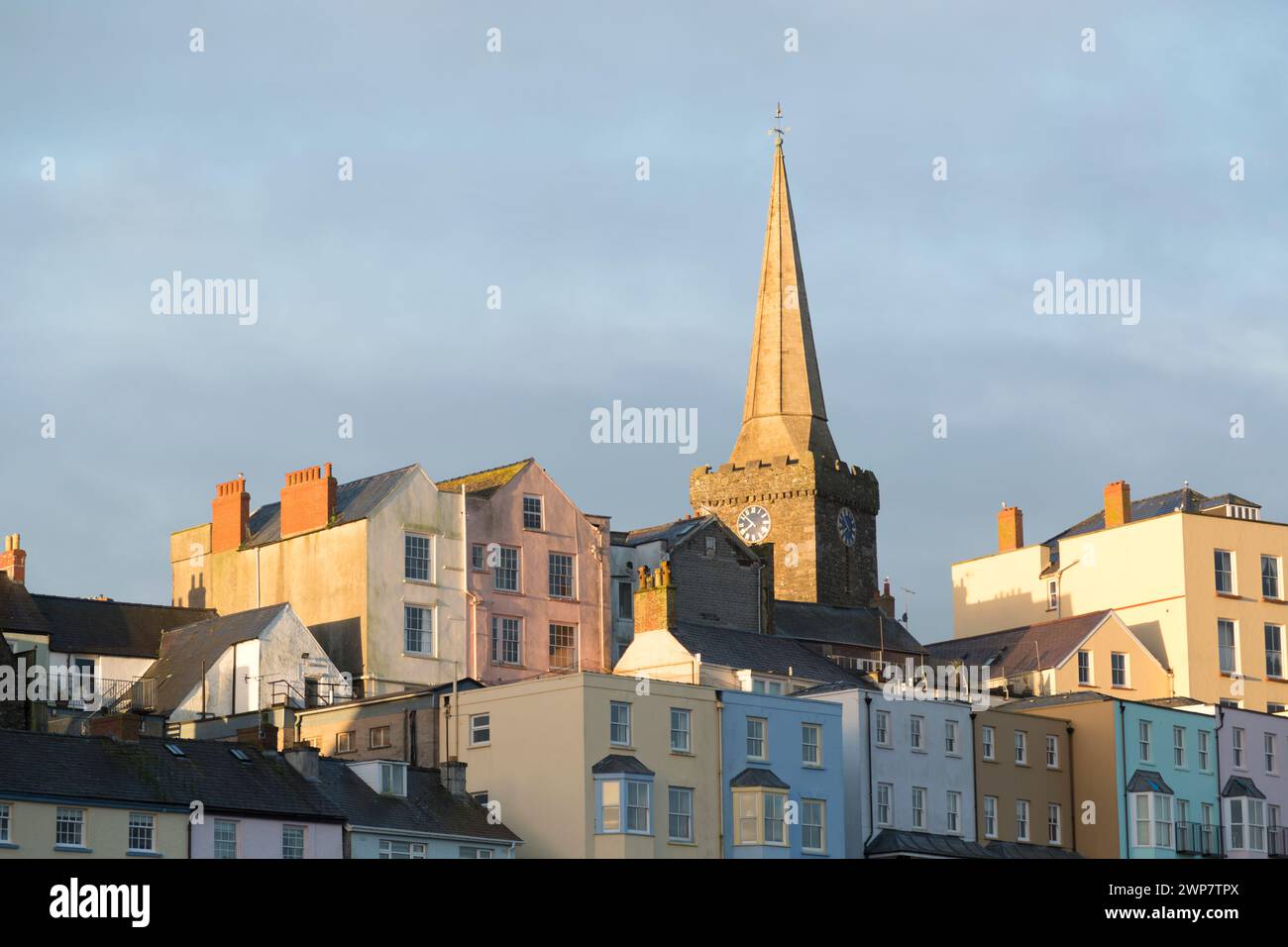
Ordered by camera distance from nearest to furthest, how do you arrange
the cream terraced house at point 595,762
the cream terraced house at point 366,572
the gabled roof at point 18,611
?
the cream terraced house at point 595,762 → the gabled roof at point 18,611 → the cream terraced house at point 366,572

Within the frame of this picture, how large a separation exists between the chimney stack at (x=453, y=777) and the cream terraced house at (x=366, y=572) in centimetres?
1297

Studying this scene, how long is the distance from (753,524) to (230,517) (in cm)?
3977

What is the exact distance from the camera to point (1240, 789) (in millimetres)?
88938

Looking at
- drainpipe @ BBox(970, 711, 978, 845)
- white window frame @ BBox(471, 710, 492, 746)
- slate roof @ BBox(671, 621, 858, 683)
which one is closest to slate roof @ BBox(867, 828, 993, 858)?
drainpipe @ BBox(970, 711, 978, 845)

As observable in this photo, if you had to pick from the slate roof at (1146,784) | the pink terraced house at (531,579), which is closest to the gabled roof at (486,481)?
the pink terraced house at (531,579)

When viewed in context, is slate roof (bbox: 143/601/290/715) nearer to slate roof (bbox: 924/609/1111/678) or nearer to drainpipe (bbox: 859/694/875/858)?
drainpipe (bbox: 859/694/875/858)

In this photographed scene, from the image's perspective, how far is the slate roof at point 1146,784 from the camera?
277 ft

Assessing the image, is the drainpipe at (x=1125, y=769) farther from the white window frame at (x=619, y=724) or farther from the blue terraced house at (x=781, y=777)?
the white window frame at (x=619, y=724)

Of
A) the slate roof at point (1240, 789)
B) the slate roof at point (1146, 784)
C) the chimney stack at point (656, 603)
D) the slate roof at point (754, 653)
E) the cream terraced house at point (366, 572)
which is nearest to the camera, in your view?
Result: the slate roof at point (1146, 784)

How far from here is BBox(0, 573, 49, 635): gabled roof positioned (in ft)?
274

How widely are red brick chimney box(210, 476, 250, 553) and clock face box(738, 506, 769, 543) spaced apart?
38.0 m

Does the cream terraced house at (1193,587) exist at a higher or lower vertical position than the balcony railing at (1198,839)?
higher
